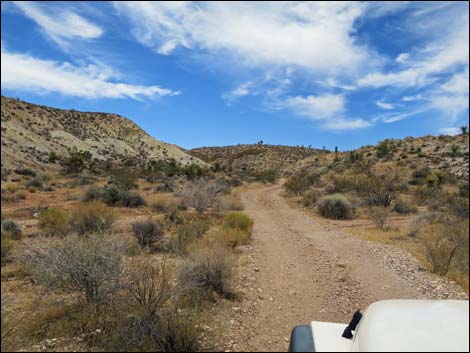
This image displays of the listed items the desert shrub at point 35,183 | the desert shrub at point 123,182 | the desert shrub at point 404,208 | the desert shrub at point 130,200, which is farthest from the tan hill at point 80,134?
the desert shrub at point 404,208

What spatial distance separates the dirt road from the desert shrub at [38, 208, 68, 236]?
17.8 feet

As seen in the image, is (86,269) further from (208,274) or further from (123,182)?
(123,182)

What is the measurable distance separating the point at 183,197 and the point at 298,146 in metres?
94.5

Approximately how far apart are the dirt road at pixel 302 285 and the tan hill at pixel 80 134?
92.9ft

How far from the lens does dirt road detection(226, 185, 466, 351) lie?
13.1 ft

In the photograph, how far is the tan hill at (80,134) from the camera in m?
44.8

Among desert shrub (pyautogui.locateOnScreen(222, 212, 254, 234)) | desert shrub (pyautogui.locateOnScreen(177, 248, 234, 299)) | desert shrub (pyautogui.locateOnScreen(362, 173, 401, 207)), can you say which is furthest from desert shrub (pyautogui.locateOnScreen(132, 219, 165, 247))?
desert shrub (pyautogui.locateOnScreen(362, 173, 401, 207))

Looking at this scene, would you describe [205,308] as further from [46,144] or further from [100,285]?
[46,144]

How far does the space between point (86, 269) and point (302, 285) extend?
4.00 meters

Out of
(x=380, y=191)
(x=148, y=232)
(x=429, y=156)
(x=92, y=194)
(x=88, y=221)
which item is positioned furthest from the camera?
(x=429, y=156)

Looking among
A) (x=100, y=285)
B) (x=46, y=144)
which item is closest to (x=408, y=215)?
(x=100, y=285)

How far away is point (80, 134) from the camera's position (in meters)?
62.8

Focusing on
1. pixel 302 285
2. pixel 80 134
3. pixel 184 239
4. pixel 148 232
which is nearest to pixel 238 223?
pixel 184 239

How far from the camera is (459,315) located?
176cm
